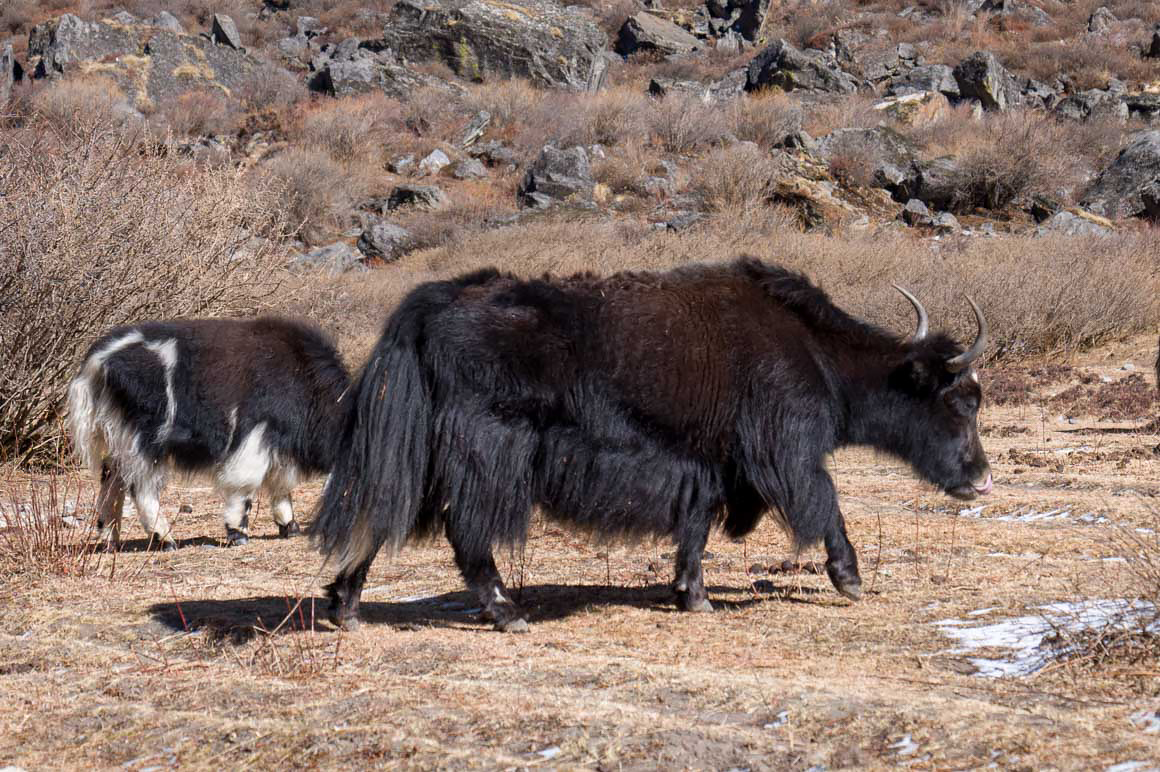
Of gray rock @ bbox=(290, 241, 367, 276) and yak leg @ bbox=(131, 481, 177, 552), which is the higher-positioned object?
gray rock @ bbox=(290, 241, 367, 276)

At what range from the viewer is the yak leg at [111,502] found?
784cm

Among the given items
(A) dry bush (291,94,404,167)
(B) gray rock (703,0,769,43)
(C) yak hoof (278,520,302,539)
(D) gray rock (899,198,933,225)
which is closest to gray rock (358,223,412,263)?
(A) dry bush (291,94,404,167)

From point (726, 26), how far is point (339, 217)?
82.1ft

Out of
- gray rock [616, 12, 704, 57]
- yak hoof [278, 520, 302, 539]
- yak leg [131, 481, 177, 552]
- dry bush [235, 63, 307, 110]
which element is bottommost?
yak hoof [278, 520, 302, 539]

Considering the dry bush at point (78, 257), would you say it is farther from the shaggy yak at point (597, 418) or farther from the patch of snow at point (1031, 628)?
the patch of snow at point (1031, 628)

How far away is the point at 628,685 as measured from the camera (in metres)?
4.07

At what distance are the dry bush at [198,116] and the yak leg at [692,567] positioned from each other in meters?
26.5

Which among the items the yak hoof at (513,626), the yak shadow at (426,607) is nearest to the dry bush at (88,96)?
the yak shadow at (426,607)

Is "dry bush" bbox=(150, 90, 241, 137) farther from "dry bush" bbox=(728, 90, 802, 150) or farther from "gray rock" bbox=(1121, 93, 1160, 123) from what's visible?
"gray rock" bbox=(1121, 93, 1160, 123)

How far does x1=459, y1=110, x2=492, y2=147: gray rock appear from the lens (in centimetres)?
3011

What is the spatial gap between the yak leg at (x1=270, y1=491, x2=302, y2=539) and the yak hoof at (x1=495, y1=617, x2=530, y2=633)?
3526mm

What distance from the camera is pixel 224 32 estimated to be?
41.4m

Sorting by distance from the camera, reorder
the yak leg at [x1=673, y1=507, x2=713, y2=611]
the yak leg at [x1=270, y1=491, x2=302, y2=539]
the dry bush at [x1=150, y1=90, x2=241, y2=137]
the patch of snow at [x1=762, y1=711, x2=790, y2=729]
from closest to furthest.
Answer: the patch of snow at [x1=762, y1=711, x2=790, y2=729], the yak leg at [x1=673, y1=507, x2=713, y2=611], the yak leg at [x1=270, y1=491, x2=302, y2=539], the dry bush at [x1=150, y1=90, x2=241, y2=137]

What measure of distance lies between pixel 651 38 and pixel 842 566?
3985 centimetres
